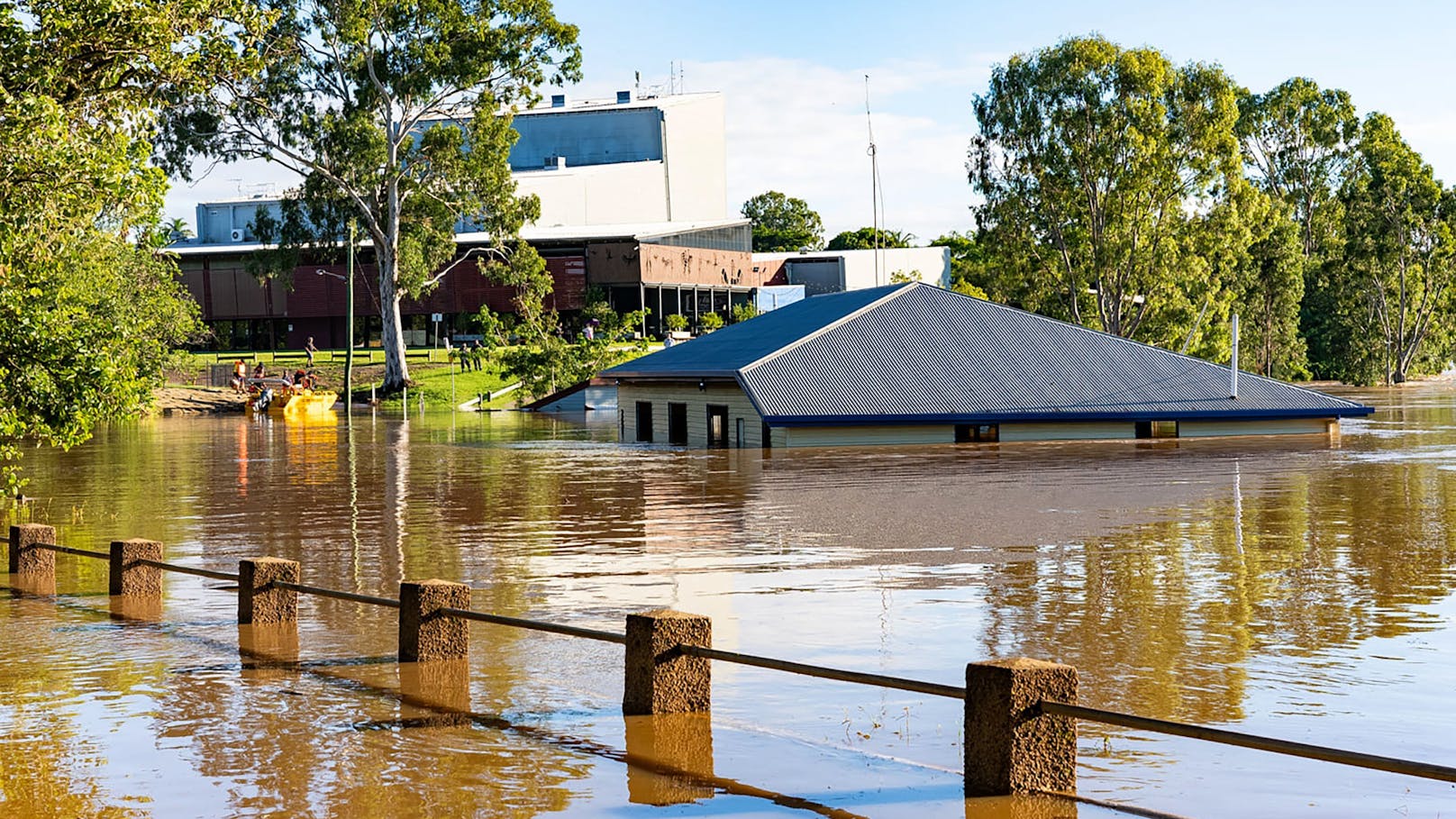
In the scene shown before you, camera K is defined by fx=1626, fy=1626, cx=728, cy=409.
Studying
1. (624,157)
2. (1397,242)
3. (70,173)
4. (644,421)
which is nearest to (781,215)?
(624,157)

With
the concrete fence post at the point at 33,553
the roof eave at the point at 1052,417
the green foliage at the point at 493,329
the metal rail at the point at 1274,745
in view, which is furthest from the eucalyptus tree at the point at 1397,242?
the metal rail at the point at 1274,745

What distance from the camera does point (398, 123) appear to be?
74500 millimetres

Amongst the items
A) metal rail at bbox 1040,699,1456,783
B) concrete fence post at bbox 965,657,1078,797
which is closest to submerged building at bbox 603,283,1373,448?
concrete fence post at bbox 965,657,1078,797

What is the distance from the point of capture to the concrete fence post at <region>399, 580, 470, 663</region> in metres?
12.8

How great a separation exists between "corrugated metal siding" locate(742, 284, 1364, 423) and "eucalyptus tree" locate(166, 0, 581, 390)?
25820 mm

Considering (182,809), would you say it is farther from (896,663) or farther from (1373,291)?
(1373,291)

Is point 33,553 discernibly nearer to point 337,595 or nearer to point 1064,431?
point 337,595

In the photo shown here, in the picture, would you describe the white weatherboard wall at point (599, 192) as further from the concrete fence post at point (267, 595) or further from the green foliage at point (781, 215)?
the concrete fence post at point (267, 595)

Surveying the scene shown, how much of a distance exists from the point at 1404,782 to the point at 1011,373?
3972 cm

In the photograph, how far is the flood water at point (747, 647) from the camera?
9.62 m

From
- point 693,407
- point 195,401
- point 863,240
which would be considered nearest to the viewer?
point 693,407

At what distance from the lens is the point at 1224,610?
16344 mm

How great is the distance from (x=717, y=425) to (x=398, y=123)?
1246 inches

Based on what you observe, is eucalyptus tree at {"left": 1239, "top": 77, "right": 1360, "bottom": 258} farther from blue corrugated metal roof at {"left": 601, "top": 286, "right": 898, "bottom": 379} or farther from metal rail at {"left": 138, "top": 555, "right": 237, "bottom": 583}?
metal rail at {"left": 138, "top": 555, "right": 237, "bottom": 583}
